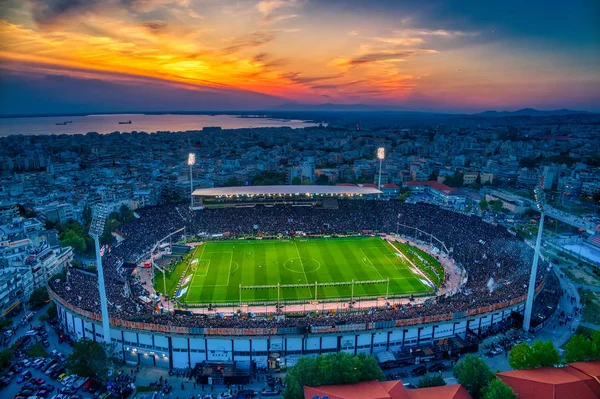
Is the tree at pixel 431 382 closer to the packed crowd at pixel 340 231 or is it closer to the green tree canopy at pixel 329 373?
A: the green tree canopy at pixel 329 373

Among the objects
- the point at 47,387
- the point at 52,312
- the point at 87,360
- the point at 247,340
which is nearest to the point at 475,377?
the point at 247,340

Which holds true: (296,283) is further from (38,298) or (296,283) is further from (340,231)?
(38,298)

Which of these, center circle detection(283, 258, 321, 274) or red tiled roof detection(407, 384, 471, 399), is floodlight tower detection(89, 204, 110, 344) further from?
center circle detection(283, 258, 321, 274)

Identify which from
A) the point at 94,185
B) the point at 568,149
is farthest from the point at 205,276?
the point at 568,149

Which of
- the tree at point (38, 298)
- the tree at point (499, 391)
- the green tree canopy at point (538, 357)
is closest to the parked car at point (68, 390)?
the tree at point (38, 298)

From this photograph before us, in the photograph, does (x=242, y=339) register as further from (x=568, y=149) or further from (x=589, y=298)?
(x=568, y=149)

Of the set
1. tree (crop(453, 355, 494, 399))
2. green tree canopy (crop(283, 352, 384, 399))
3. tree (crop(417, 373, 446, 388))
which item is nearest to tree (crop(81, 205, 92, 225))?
green tree canopy (crop(283, 352, 384, 399))
